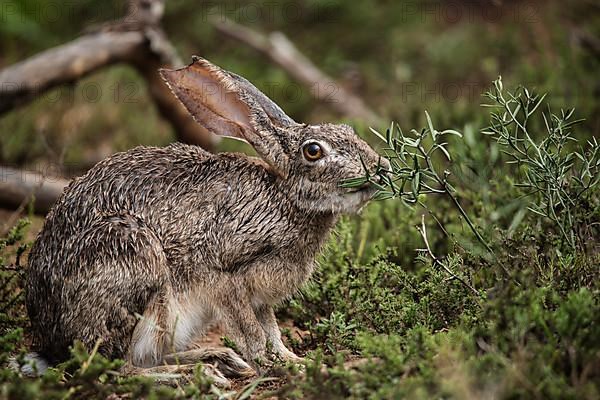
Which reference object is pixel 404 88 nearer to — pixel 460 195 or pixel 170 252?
pixel 460 195

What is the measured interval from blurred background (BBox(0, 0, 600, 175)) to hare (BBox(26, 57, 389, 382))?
302 centimetres

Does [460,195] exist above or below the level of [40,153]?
below

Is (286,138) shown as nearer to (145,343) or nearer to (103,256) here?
(103,256)

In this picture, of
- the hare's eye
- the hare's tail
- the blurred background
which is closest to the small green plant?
the hare's eye

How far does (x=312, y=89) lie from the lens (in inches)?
446

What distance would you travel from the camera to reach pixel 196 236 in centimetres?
543

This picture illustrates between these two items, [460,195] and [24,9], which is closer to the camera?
[460,195]

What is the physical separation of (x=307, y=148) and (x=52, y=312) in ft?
5.90

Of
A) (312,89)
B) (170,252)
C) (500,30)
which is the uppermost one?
(500,30)

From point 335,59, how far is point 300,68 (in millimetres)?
1059

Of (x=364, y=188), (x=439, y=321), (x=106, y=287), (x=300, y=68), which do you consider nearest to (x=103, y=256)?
(x=106, y=287)

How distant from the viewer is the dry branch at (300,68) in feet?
36.4

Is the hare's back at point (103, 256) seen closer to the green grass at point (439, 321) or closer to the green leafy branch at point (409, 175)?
the green grass at point (439, 321)

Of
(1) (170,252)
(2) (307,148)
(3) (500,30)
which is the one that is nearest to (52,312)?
(1) (170,252)
